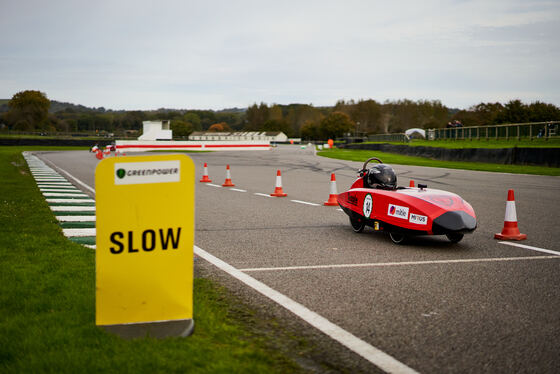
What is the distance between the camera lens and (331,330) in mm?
4258

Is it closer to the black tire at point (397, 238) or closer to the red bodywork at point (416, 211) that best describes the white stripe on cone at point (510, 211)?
the red bodywork at point (416, 211)

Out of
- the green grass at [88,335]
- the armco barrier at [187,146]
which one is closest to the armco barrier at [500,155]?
the green grass at [88,335]

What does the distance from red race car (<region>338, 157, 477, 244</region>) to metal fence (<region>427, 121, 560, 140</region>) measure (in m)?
30.1

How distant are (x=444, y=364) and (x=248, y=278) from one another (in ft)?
8.74

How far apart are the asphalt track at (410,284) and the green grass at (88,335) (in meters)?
0.37

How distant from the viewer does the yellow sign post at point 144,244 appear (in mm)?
3799

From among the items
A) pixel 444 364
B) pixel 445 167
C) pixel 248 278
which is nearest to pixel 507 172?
pixel 445 167

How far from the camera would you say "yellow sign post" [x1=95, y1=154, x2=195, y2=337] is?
3.80 m

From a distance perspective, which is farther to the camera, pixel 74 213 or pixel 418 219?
pixel 74 213

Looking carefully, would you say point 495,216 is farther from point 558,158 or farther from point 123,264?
point 558,158

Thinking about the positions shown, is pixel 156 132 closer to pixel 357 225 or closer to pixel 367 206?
pixel 357 225

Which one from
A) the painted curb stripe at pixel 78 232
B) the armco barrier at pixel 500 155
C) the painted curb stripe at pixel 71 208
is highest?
the armco barrier at pixel 500 155

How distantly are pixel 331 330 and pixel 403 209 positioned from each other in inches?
148

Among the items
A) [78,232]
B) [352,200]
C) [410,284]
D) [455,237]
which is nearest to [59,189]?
[78,232]
